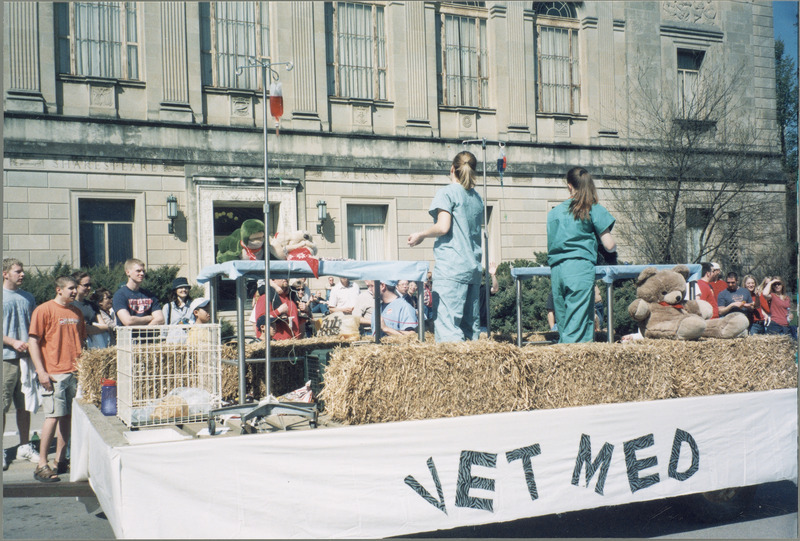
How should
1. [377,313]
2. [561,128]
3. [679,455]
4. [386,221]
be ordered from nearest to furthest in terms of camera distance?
[679,455] → [377,313] → [386,221] → [561,128]

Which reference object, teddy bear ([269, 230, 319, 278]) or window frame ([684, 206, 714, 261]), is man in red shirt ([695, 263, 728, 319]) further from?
window frame ([684, 206, 714, 261])

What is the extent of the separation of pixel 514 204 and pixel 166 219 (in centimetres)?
921

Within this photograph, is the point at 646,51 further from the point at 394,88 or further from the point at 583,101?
the point at 394,88

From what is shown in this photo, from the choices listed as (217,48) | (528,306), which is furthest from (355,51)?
(528,306)

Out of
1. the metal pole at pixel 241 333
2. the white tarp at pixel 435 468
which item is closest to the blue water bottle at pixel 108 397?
the white tarp at pixel 435 468

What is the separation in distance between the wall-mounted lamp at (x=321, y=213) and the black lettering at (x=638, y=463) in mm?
13949

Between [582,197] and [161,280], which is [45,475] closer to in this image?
[582,197]

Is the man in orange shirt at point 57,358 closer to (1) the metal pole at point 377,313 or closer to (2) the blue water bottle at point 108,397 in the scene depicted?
(2) the blue water bottle at point 108,397

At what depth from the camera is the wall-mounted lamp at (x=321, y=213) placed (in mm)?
18328

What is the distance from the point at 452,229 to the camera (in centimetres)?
580

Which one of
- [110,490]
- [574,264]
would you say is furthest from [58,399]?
[574,264]

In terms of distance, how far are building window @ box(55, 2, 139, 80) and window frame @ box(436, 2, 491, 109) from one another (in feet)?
25.4

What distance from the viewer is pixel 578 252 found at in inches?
233

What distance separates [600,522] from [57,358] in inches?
198
